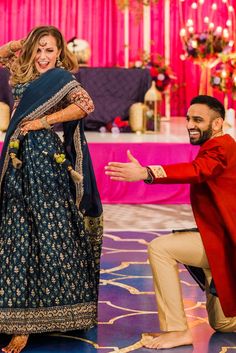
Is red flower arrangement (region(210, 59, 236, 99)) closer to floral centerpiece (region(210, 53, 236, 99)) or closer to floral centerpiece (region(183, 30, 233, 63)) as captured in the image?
floral centerpiece (region(210, 53, 236, 99))

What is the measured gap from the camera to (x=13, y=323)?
3555 millimetres

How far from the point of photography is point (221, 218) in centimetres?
359

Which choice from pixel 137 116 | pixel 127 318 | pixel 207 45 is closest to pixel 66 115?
pixel 127 318

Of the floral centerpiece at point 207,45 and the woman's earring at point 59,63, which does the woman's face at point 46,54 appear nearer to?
the woman's earring at point 59,63

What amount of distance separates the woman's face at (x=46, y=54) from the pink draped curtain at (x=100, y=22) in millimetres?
7830

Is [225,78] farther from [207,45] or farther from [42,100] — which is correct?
[42,100]

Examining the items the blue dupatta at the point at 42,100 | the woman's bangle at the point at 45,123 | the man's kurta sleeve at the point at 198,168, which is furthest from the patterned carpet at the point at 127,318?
the woman's bangle at the point at 45,123

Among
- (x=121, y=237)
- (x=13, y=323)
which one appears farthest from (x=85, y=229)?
(x=121, y=237)

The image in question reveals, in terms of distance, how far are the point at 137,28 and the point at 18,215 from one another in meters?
8.35

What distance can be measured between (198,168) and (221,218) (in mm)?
267

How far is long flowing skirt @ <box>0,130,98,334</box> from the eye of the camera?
11.7 ft

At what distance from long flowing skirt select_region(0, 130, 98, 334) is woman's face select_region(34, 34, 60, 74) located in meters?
0.30

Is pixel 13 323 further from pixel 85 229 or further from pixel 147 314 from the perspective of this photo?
pixel 147 314

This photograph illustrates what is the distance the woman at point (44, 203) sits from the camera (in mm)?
3572
